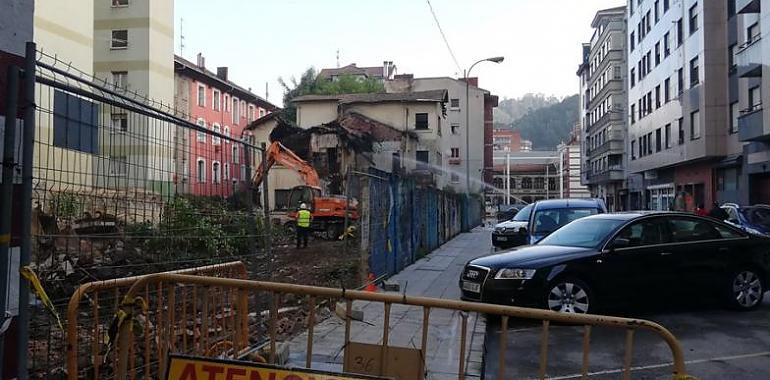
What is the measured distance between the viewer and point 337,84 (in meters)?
59.8

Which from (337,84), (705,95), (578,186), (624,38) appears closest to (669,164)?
(705,95)

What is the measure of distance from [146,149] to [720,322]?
749 cm

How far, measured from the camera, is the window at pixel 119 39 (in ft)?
111

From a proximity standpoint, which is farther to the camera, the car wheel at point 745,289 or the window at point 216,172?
the car wheel at point 745,289

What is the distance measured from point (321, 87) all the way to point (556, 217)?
160 ft

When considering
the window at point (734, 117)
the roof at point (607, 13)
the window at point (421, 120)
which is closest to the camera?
the window at point (734, 117)

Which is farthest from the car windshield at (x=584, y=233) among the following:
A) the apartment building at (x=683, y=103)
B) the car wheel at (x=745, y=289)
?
the apartment building at (x=683, y=103)

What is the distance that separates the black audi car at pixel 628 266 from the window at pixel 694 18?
95.2 feet

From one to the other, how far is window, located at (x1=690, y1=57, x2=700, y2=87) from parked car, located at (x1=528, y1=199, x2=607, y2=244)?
2372cm

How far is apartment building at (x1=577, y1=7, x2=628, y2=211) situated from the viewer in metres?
58.9

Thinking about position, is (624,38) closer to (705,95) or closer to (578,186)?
(705,95)

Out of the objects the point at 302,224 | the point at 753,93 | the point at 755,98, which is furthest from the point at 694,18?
the point at 302,224

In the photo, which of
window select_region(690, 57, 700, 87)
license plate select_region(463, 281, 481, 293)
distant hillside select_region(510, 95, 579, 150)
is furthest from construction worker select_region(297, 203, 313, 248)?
distant hillside select_region(510, 95, 579, 150)

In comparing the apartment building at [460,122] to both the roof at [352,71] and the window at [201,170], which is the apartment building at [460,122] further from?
the window at [201,170]
